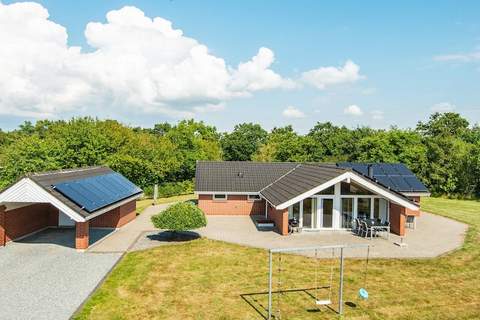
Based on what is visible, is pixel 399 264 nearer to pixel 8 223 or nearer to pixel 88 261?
pixel 88 261

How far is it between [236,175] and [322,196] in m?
9.49

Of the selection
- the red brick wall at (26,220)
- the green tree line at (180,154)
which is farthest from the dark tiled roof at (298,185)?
the green tree line at (180,154)

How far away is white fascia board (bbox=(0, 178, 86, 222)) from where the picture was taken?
657 inches

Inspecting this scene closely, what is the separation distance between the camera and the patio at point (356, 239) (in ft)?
57.9

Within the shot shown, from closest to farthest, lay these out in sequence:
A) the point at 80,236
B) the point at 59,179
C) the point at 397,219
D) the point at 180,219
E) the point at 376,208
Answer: the point at 80,236 → the point at 180,219 → the point at 59,179 → the point at 397,219 → the point at 376,208

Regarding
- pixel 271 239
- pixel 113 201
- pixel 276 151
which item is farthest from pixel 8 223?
pixel 276 151

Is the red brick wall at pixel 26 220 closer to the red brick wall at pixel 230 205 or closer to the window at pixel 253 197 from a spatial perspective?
the red brick wall at pixel 230 205

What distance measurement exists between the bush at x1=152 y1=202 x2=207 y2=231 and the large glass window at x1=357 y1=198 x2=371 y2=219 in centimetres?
977

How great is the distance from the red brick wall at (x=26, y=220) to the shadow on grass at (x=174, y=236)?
6748 millimetres

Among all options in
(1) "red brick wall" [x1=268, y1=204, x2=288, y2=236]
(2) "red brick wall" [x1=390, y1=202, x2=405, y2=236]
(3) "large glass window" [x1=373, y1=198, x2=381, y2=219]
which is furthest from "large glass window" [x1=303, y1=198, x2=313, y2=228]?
(2) "red brick wall" [x1=390, y1=202, x2=405, y2=236]

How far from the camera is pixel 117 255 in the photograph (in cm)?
1652

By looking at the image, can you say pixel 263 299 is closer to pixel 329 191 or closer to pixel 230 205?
pixel 329 191

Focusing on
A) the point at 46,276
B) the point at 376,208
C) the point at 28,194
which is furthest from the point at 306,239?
the point at 28,194

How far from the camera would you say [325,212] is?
71.7 ft
